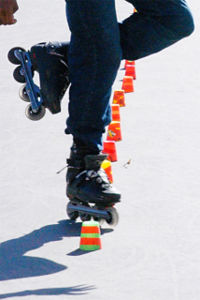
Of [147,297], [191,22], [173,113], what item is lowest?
[147,297]

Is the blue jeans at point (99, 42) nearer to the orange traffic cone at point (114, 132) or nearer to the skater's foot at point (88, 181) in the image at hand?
the skater's foot at point (88, 181)

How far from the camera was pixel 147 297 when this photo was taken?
4.02m

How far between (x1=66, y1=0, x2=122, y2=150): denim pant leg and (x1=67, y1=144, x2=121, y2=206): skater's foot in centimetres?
8

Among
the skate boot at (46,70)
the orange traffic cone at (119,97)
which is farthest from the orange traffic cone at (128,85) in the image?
the skate boot at (46,70)

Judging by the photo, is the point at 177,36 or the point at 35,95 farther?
the point at 35,95

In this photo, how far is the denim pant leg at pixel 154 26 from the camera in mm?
5066

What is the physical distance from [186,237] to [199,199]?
667 mm

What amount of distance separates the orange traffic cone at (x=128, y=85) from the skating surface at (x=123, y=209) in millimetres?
85

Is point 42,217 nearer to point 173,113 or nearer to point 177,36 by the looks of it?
point 177,36

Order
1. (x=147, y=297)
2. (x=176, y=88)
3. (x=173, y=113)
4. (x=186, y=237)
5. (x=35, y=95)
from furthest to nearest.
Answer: (x=176, y=88), (x=173, y=113), (x=35, y=95), (x=186, y=237), (x=147, y=297)

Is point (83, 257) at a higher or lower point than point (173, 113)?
lower

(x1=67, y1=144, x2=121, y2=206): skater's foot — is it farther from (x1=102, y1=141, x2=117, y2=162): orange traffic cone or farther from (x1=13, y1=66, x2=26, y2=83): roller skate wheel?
(x1=102, y1=141, x2=117, y2=162): orange traffic cone

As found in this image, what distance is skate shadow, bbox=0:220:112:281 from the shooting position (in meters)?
4.35

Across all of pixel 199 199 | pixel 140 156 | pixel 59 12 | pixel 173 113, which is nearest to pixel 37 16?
pixel 59 12
